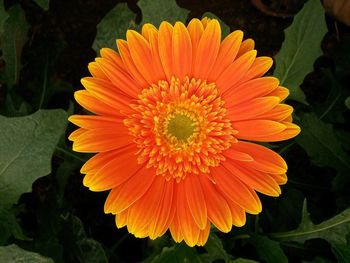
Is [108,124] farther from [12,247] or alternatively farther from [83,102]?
[12,247]

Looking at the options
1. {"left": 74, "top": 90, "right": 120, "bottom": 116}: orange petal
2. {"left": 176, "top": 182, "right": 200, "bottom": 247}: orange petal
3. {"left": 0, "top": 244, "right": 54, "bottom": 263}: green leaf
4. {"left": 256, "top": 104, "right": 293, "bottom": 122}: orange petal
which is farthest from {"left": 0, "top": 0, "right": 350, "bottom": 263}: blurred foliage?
{"left": 256, "top": 104, "right": 293, "bottom": 122}: orange petal

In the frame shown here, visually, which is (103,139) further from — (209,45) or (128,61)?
(209,45)

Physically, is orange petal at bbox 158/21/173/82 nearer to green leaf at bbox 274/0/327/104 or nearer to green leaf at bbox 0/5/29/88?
green leaf at bbox 274/0/327/104

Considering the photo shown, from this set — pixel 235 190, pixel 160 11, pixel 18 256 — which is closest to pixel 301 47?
pixel 160 11

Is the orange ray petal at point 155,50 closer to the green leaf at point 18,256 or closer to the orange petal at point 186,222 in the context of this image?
the orange petal at point 186,222

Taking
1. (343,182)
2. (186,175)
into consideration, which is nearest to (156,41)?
(186,175)

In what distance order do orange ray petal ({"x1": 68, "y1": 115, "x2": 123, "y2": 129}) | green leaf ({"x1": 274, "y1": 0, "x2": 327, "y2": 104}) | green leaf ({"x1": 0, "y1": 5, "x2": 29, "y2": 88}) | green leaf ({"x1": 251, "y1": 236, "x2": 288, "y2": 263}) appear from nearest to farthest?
orange ray petal ({"x1": 68, "y1": 115, "x2": 123, "y2": 129}) → green leaf ({"x1": 251, "y1": 236, "x2": 288, "y2": 263}) → green leaf ({"x1": 274, "y1": 0, "x2": 327, "y2": 104}) → green leaf ({"x1": 0, "y1": 5, "x2": 29, "y2": 88})

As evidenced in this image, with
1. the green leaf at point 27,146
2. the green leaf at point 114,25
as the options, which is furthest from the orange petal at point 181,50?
the green leaf at point 114,25
